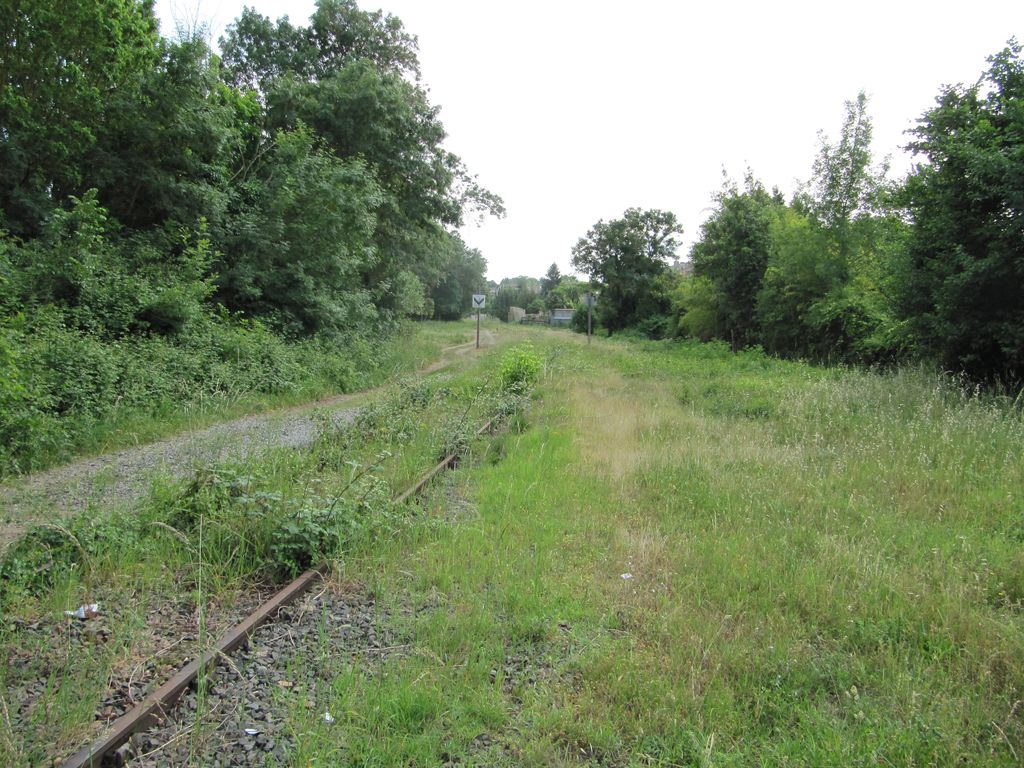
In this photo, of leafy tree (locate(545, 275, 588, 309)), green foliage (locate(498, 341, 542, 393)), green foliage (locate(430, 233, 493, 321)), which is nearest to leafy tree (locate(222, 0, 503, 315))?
green foliage (locate(498, 341, 542, 393))

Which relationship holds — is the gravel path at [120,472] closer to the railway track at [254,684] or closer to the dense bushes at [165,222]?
the dense bushes at [165,222]

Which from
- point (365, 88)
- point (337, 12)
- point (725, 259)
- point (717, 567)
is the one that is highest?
point (337, 12)

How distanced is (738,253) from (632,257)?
25.9 meters

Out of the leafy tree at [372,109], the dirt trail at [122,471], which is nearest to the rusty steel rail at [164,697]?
the dirt trail at [122,471]

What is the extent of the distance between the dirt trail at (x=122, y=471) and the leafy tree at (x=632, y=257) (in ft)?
152

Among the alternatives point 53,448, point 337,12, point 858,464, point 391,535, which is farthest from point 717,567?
point 337,12

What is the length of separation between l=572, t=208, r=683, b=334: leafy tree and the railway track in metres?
50.5

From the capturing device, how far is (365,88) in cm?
1834

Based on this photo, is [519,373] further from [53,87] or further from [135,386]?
[53,87]

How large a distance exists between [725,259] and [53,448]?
2826 centimetres

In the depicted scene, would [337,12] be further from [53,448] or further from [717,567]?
[717,567]

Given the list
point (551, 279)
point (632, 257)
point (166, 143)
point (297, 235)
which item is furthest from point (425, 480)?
point (551, 279)

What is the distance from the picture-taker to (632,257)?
53188mm

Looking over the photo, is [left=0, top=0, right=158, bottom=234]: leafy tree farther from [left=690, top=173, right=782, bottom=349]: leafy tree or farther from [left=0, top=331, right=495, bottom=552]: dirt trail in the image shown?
[left=690, top=173, right=782, bottom=349]: leafy tree
